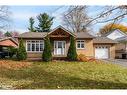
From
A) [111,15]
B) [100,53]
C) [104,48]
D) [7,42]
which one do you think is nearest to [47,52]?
[7,42]

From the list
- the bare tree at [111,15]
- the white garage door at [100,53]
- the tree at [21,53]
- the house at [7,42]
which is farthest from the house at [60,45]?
the bare tree at [111,15]

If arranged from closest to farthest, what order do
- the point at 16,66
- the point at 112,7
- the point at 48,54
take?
the point at 112,7, the point at 16,66, the point at 48,54

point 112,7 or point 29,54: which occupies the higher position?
point 112,7

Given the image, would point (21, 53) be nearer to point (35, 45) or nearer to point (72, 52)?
point (72, 52)

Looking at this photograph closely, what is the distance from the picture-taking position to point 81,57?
932 inches

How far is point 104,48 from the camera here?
1121 inches

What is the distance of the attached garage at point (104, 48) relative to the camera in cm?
2487

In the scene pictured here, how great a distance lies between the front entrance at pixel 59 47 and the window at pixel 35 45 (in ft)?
4.63

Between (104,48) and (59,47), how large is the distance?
391 centimetres
